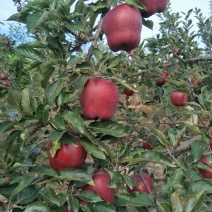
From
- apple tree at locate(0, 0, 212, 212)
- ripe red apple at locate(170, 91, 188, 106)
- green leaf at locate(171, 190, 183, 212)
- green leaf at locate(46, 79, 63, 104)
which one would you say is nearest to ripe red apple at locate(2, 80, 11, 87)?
ripe red apple at locate(170, 91, 188, 106)

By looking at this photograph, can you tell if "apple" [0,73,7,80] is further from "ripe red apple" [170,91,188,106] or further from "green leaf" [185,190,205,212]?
"green leaf" [185,190,205,212]

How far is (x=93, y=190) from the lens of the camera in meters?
0.93

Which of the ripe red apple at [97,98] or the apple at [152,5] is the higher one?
the apple at [152,5]

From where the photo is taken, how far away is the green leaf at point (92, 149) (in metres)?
0.85

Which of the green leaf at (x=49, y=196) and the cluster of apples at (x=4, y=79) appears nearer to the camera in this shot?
the green leaf at (x=49, y=196)

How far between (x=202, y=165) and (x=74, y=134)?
43 cm

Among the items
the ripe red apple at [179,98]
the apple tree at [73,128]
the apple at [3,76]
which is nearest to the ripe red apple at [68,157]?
the apple tree at [73,128]

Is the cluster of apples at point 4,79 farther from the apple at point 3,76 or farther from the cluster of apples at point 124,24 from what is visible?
the cluster of apples at point 124,24

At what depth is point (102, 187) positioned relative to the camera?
0.93 meters

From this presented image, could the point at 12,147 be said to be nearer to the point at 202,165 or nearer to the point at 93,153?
the point at 93,153

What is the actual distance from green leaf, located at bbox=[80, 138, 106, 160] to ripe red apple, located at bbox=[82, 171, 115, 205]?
120 millimetres

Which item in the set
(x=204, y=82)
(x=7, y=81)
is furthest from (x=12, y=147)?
(x=7, y=81)

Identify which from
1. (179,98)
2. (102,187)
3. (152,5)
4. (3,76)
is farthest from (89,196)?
(3,76)

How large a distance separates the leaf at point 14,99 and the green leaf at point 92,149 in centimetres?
20
